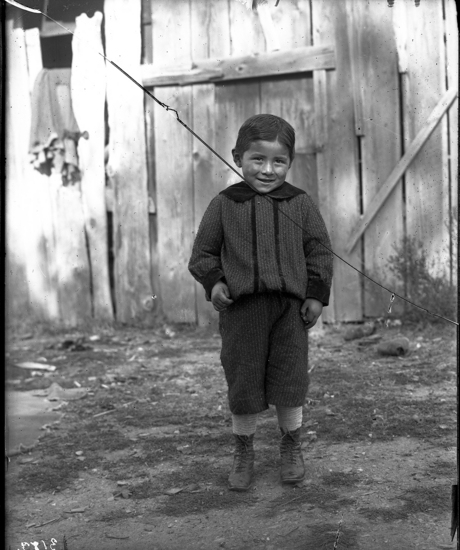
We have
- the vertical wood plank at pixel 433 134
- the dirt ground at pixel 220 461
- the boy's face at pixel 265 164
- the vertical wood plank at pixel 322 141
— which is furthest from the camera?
the vertical wood plank at pixel 322 141

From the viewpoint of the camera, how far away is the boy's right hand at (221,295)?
108 inches

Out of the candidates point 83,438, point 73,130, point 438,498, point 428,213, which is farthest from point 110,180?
point 438,498

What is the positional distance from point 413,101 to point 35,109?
3020 millimetres

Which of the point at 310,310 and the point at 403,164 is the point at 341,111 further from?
the point at 310,310

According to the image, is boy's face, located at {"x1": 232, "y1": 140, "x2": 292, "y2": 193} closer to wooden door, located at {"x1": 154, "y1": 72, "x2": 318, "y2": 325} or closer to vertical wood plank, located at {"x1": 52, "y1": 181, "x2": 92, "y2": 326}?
wooden door, located at {"x1": 154, "y1": 72, "x2": 318, "y2": 325}

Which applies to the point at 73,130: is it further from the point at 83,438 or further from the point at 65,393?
the point at 83,438

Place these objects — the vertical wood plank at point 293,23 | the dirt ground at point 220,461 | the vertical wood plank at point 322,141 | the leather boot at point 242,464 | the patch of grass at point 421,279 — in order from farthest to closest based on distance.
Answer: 1. the vertical wood plank at point 322,141
2. the vertical wood plank at point 293,23
3. the patch of grass at point 421,279
4. the leather boot at point 242,464
5. the dirt ground at point 220,461

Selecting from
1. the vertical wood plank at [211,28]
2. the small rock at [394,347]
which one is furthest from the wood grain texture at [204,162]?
the small rock at [394,347]

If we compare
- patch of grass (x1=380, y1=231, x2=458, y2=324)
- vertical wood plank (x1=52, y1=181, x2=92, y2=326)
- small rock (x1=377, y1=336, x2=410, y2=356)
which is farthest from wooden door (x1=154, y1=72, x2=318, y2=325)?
small rock (x1=377, y1=336, x2=410, y2=356)

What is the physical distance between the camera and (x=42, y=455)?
3.38 m

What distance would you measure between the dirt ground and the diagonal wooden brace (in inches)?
41.8

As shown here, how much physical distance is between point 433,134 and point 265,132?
3266 millimetres

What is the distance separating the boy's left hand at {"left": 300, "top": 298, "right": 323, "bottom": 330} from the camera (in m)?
2.79

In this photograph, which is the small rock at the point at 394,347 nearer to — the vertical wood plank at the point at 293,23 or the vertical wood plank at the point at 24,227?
the vertical wood plank at the point at 293,23
